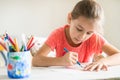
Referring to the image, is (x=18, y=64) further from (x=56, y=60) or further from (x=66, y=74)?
(x=56, y=60)

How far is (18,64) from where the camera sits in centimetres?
84

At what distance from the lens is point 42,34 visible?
2082 mm

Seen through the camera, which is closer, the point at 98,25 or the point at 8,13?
the point at 98,25

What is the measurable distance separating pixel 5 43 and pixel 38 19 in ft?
4.01

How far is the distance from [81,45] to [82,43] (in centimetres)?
1

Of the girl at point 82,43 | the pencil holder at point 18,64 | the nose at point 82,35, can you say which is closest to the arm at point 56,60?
the girl at point 82,43

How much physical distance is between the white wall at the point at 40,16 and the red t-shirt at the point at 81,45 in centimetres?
72

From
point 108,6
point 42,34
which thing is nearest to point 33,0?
point 42,34

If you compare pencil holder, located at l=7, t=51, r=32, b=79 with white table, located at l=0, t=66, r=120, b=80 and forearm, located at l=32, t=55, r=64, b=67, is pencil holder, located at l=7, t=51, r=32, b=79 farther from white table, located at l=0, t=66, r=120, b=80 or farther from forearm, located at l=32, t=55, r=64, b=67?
forearm, located at l=32, t=55, r=64, b=67

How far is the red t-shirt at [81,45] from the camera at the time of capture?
1322 millimetres

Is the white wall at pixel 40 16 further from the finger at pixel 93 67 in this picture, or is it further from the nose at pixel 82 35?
the finger at pixel 93 67

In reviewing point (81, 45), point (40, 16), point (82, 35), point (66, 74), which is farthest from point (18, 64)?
point (40, 16)

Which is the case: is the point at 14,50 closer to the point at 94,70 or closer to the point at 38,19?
the point at 94,70

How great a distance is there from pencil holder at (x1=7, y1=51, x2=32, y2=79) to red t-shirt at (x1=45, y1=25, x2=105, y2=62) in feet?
1.49
